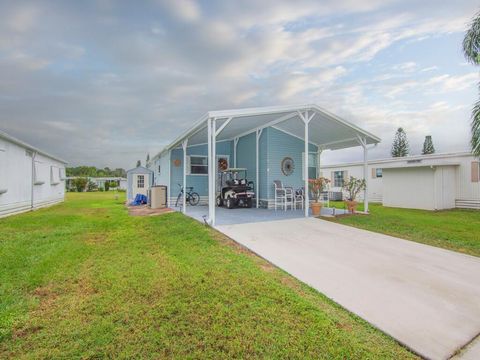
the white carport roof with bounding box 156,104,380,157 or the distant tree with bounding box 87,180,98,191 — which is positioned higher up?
the white carport roof with bounding box 156,104,380,157

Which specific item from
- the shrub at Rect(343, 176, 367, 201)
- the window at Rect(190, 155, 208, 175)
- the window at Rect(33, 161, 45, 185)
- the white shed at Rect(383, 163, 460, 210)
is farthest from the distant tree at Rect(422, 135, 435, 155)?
the window at Rect(33, 161, 45, 185)

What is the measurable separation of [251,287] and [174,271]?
1200 mm

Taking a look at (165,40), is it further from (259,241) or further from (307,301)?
(307,301)

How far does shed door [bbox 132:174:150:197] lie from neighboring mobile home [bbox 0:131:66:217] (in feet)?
14.3

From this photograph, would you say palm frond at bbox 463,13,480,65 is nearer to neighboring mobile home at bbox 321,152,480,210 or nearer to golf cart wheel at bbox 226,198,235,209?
neighboring mobile home at bbox 321,152,480,210

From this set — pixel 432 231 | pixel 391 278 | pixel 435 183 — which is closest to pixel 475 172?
pixel 435 183

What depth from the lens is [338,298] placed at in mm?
2840

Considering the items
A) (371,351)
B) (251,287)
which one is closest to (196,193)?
(251,287)

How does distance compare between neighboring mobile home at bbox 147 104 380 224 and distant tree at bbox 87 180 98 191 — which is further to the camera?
distant tree at bbox 87 180 98 191

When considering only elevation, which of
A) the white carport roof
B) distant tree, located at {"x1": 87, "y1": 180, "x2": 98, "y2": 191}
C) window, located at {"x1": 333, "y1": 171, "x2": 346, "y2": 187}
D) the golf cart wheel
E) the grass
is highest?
the white carport roof

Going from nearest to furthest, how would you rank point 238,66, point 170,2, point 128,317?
point 128,317 → point 170,2 → point 238,66

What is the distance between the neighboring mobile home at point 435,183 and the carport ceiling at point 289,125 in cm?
414

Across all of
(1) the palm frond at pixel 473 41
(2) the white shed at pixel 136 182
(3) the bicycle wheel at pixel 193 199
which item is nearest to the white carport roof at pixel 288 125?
(3) the bicycle wheel at pixel 193 199

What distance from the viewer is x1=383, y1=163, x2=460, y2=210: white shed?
12.3 meters
